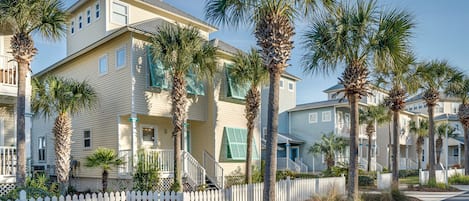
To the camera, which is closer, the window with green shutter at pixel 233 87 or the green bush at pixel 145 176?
the green bush at pixel 145 176

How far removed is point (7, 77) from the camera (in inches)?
626

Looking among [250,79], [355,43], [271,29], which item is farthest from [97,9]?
[355,43]

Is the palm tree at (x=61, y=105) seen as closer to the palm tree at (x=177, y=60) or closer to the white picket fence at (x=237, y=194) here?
the white picket fence at (x=237, y=194)

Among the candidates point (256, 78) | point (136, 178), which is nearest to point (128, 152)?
point (136, 178)

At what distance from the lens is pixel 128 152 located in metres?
18.3

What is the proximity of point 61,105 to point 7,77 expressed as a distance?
229 centimetres

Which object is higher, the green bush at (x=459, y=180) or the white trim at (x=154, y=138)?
the white trim at (x=154, y=138)

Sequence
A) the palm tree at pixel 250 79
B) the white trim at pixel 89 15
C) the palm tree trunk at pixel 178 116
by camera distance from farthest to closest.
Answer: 1. the white trim at pixel 89 15
2. the palm tree at pixel 250 79
3. the palm tree trunk at pixel 178 116

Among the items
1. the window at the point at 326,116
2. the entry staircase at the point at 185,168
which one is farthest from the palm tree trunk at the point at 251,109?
the window at the point at 326,116

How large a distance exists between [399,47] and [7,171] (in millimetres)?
15571

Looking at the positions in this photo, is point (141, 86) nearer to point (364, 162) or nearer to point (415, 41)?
point (415, 41)

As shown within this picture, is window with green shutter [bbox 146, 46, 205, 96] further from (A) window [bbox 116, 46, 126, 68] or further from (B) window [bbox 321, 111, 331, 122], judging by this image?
(B) window [bbox 321, 111, 331, 122]

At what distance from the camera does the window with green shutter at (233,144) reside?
21.7 metres

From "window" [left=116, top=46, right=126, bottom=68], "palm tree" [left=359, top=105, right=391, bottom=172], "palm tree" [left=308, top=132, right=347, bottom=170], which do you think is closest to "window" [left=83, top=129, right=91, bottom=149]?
"window" [left=116, top=46, right=126, bottom=68]
